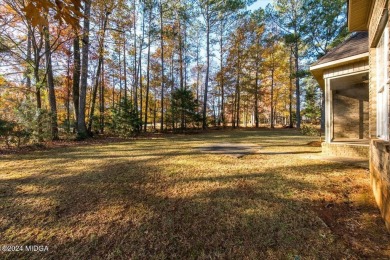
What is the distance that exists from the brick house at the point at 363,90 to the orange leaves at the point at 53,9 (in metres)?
3.41

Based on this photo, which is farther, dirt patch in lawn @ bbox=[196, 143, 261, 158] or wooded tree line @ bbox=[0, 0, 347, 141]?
wooded tree line @ bbox=[0, 0, 347, 141]

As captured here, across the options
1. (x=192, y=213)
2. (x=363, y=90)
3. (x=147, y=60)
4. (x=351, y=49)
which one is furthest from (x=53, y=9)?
(x=147, y=60)

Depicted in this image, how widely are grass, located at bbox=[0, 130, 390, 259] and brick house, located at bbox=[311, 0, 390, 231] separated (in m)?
0.52

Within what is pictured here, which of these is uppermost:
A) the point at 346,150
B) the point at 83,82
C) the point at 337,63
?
the point at 83,82

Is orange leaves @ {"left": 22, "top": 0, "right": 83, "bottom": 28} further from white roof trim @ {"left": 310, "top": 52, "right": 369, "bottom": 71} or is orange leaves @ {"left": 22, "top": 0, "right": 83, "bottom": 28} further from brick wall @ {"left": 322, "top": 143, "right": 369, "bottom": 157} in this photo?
brick wall @ {"left": 322, "top": 143, "right": 369, "bottom": 157}

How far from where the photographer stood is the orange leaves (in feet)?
4.75

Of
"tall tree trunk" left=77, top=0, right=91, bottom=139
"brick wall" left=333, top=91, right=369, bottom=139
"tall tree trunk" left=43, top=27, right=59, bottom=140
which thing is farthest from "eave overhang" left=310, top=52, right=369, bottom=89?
"tall tree trunk" left=43, top=27, right=59, bottom=140

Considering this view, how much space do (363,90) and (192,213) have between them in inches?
275

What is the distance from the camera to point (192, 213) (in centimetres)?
235

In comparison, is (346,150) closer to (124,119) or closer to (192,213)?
(192,213)

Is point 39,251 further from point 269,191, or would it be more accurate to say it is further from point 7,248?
point 269,191

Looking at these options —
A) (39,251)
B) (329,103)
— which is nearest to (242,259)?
(39,251)

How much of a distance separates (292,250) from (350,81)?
620cm

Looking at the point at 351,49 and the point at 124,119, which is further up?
the point at 351,49
